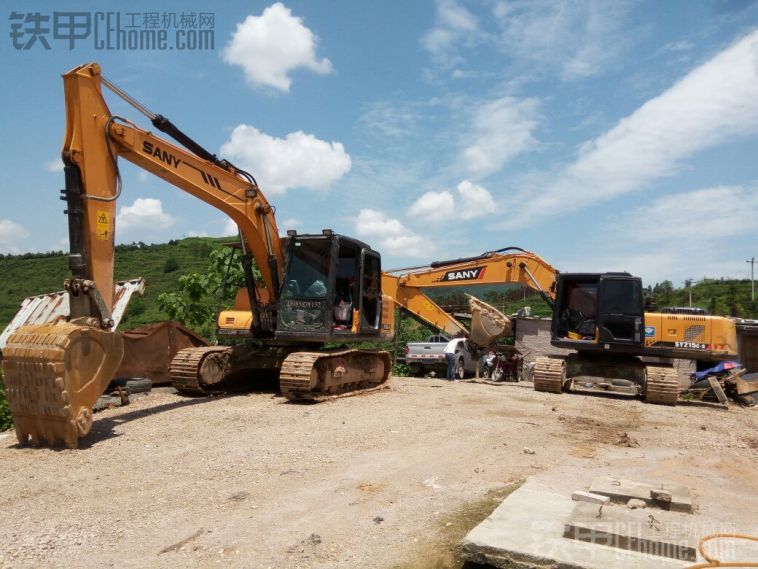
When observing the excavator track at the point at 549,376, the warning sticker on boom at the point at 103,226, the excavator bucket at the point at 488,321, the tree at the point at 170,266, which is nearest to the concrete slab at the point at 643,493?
the warning sticker on boom at the point at 103,226

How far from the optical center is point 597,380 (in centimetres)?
1361

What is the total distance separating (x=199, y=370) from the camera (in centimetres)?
1072

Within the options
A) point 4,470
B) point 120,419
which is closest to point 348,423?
point 120,419

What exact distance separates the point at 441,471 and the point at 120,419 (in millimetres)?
4963

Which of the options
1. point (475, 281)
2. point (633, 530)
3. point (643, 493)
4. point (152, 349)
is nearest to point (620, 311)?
point (475, 281)

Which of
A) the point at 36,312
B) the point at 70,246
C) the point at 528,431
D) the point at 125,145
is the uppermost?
the point at 125,145

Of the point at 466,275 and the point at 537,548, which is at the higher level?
the point at 466,275

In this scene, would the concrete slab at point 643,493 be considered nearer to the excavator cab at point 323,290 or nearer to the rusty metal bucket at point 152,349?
the excavator cab at point 323,290

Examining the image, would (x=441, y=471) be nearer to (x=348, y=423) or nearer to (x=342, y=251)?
(x=348, y=423)

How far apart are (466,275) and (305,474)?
1162 cm

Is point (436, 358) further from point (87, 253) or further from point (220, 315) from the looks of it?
point (87, 253)

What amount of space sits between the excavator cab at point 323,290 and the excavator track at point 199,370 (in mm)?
1357

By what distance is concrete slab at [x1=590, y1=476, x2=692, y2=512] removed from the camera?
455cm

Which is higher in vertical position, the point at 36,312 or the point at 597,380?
the point at 36,312
